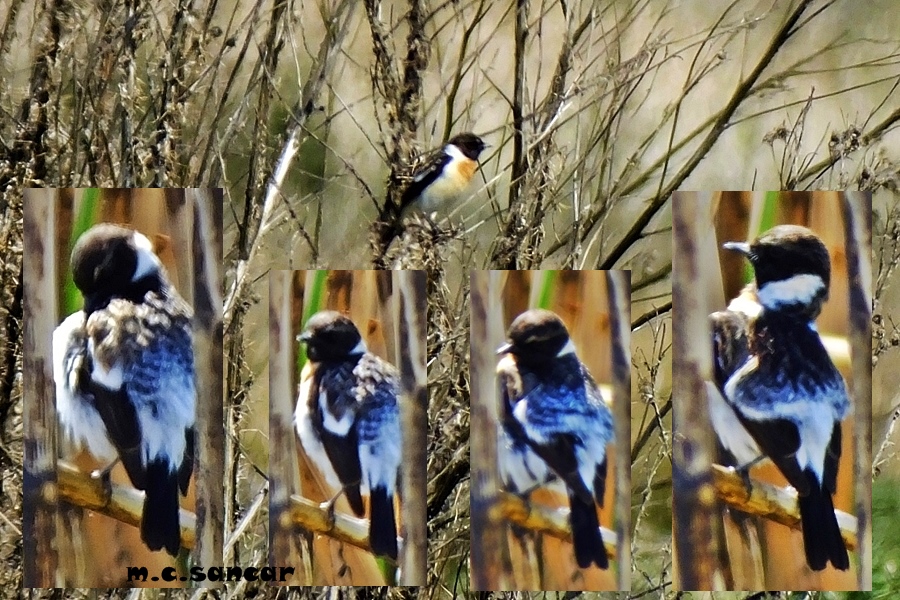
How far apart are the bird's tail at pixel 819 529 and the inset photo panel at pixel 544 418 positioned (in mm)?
456

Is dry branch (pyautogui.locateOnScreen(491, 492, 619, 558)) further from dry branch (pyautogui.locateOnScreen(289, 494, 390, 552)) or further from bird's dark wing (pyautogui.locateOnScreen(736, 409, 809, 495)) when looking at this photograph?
bird's dark wing (pyautogui.locateOnScreen(736, 409, 809, 495))

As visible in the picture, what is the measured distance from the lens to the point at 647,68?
2227 millimetres

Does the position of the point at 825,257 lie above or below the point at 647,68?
below

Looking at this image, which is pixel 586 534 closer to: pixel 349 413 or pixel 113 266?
pixel 349 413

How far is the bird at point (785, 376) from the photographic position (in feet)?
7.23

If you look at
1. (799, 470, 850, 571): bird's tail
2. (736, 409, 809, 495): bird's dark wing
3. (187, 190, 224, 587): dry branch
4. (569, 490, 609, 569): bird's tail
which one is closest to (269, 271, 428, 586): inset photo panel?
(187, 190, 224, 587): dry branch

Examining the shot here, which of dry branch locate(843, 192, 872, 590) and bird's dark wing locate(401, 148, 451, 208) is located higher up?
bird's dark wing locate(401, 148, 451, 208)

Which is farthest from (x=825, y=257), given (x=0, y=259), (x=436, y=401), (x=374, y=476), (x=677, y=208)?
(x=0, y=259)

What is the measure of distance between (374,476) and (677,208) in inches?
39.4

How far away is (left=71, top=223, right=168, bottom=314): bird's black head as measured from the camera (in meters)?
2.20

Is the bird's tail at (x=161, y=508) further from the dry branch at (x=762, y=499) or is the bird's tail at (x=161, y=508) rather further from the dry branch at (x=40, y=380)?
the dry branch at (x=762, y=499)

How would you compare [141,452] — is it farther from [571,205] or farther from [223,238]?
[571,205]

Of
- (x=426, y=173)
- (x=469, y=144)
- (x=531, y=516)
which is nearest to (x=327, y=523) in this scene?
(x=531, y=516)

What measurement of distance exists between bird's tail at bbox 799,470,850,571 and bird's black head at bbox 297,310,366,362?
117 cm
